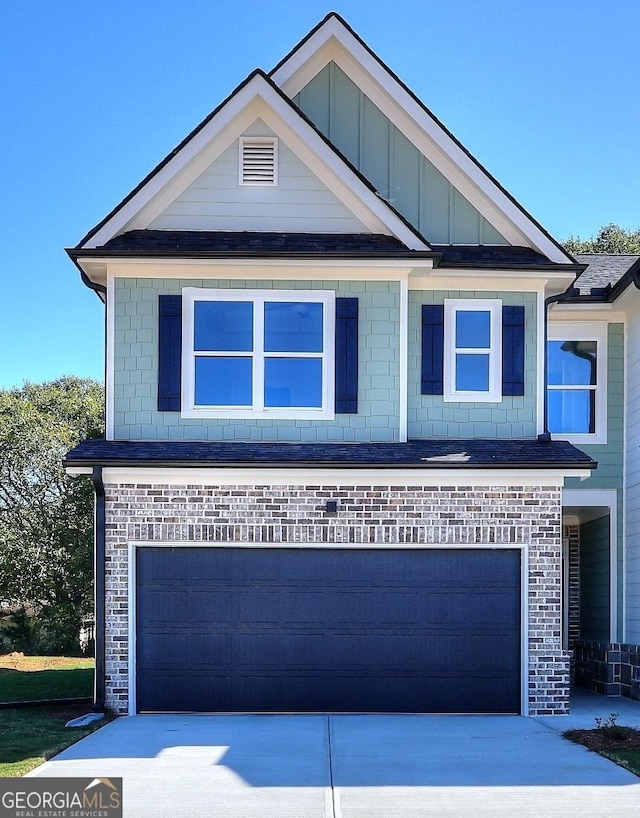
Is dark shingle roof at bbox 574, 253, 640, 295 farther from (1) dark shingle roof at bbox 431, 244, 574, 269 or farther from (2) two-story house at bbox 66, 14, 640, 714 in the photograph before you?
(2) two-story house at bbox 66, 14, 640, 714

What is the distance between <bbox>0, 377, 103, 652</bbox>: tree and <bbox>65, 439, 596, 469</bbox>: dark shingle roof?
33.8 feet

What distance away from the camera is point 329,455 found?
40.6 feet

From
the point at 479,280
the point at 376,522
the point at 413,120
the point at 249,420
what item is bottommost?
the point at 376,522

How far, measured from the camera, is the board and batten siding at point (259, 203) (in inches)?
528

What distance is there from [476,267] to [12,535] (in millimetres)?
15317

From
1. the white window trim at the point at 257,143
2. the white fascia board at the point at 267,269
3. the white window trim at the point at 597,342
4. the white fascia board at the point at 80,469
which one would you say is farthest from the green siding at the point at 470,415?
the white fascia board at the point at 80,469

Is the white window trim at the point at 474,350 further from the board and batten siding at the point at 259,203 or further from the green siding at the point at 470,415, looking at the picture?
the board and batten siding at the point at 259,203

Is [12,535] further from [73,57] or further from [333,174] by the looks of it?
[333,174]

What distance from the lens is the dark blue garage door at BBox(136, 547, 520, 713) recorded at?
12.4 meters

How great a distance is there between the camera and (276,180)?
13.5m

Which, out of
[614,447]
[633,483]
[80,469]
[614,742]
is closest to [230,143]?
→ [80,469]

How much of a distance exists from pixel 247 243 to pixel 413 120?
3209mm

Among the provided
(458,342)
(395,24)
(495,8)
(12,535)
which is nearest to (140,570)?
(458,342)

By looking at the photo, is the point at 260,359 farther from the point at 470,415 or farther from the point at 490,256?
the point at 490,256
